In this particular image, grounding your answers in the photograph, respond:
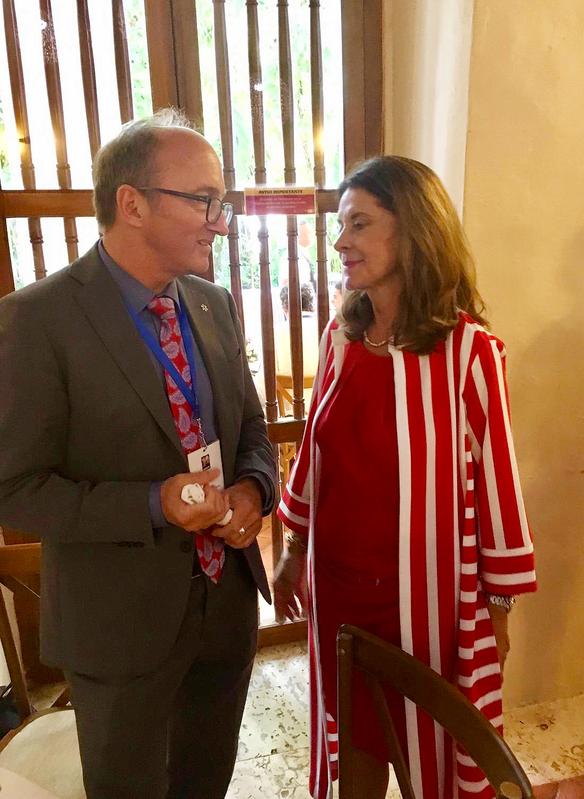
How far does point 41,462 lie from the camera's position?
1019mm

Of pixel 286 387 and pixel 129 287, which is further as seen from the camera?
pixel 286 387

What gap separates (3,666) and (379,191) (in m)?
1.78

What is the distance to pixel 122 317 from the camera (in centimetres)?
106

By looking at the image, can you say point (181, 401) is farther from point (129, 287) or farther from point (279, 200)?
point (279, 200)

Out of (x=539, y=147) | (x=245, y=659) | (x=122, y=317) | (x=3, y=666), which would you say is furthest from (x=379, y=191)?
(x=3, y=666)

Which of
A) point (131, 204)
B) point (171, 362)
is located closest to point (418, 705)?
point (171, 362)

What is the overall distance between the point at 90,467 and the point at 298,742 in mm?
1303

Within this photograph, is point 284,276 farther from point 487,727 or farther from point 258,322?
point 487,727

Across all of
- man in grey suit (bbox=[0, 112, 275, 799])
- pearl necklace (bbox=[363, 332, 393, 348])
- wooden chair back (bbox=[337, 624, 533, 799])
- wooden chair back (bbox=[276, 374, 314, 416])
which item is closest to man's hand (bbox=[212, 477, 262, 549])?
man in grey suit (bbox=[0, 112, 275, 799])

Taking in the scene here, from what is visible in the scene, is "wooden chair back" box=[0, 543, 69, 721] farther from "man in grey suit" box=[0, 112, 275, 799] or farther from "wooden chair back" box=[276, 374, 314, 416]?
"wooden chair back" box=[276, 374, 314, 416]

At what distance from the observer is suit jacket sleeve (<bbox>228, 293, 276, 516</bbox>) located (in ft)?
4.09

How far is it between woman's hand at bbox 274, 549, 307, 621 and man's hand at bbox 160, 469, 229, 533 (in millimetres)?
487

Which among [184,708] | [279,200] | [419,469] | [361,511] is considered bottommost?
[184,708]

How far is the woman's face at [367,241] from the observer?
116 centimetres
